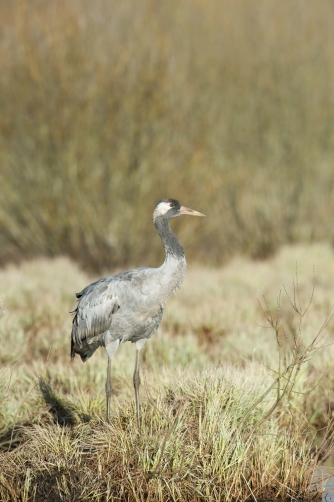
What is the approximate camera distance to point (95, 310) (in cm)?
541

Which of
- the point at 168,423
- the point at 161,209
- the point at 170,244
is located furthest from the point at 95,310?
the point at 168,423

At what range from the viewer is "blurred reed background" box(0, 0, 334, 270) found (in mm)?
14266

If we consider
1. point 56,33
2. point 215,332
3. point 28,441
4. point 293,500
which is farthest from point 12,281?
point 293,500

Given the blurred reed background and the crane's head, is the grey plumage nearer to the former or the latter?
the crane's head

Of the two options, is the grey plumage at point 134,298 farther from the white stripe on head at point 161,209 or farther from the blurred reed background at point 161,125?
the blurred reed background at point 161,125

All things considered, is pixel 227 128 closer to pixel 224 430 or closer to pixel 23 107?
pixel 23 107

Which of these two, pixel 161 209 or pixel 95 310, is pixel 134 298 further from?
pixel 161 209

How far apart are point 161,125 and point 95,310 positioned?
403 inches

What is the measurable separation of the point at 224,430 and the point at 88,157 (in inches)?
419

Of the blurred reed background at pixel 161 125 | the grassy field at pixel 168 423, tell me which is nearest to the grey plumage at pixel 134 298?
the grassy field at pixel 168 423

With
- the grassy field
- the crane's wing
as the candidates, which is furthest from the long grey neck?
the grassy field

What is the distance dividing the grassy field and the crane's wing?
1.59 feet

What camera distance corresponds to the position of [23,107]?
1420 centimetres

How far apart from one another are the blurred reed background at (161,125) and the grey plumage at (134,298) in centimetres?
925
